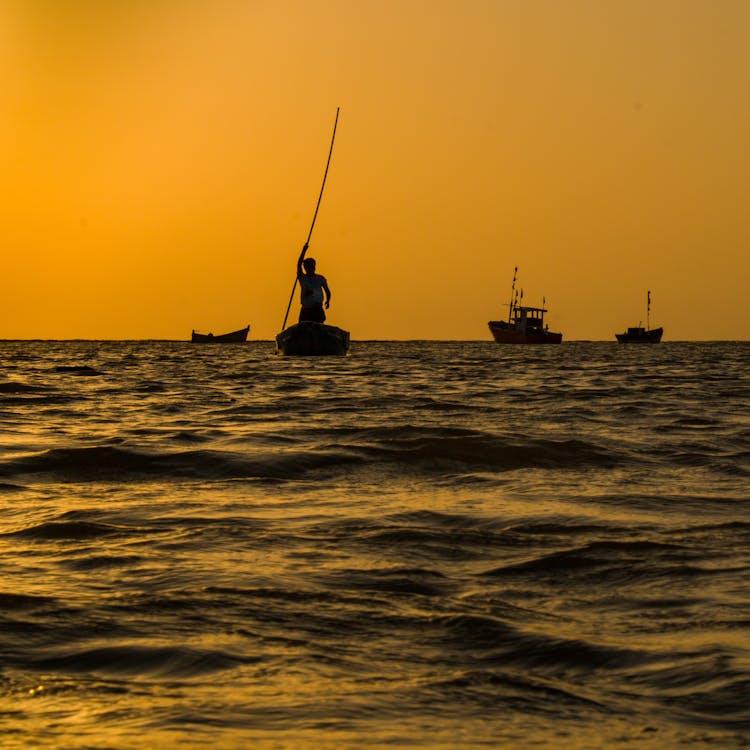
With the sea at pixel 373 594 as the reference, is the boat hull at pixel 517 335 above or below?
above

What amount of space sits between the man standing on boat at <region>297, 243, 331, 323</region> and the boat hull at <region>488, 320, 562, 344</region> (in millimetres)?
88710

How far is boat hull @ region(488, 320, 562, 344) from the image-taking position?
119875 mm

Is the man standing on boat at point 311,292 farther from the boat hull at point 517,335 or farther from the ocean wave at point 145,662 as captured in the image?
the boat hull at point 517,335

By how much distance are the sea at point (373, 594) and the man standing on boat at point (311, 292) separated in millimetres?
21336

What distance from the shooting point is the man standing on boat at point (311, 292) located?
29.8 metres

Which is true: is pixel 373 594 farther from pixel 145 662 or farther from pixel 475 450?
pixel 475 450

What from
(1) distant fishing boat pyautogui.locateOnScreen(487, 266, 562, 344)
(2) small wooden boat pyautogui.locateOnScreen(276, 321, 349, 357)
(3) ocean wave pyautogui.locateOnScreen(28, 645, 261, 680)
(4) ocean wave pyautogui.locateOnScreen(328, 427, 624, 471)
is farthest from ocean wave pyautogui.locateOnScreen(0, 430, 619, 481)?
(1) distant fishing boat pyautogui.locateOnScreen(487, 266, 562, 344)

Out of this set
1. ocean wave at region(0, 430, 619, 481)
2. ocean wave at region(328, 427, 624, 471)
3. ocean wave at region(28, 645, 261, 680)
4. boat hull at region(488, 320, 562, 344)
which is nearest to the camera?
ocean wave at region(28, 645, 261, 680)

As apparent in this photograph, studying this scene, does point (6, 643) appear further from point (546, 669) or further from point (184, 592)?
point (546, 669)

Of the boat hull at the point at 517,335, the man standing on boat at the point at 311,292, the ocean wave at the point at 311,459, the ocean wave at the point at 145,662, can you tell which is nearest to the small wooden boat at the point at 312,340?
the man standing on boat at the point at 311,292

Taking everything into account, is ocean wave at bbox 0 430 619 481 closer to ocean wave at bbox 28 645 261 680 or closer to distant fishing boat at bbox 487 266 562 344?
ocean wave at bbox 28 645 261 680

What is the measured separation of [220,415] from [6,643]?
8.80 m

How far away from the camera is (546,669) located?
116 inches

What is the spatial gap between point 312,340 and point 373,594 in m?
29.7
